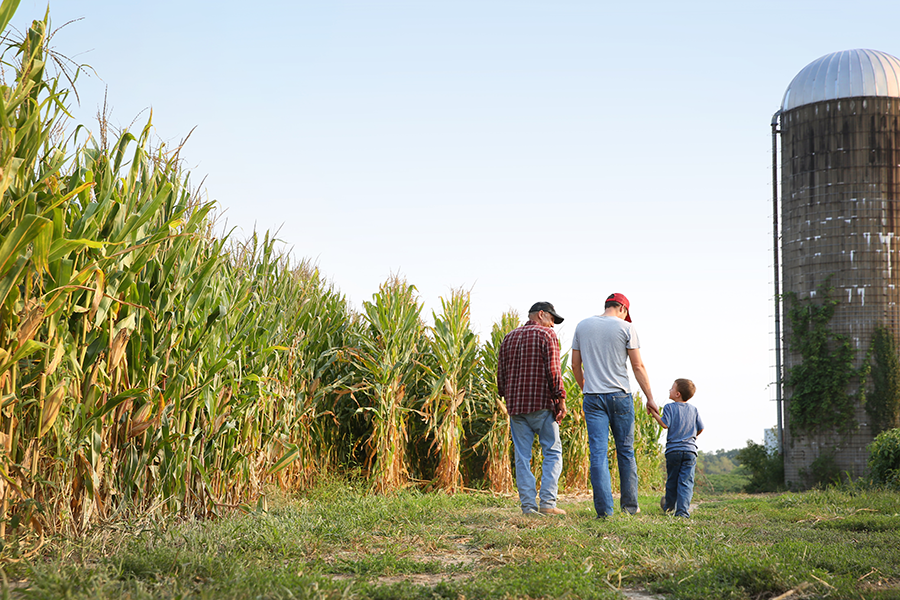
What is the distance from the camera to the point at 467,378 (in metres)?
9.33

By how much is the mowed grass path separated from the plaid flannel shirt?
4.31ft

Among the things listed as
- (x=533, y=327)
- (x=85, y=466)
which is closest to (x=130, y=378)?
(x=85, y=466)

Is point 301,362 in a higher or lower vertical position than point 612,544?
higher

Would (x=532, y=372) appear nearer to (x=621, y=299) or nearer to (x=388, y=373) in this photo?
(x=621, y=299)

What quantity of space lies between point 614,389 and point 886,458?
6.19 m

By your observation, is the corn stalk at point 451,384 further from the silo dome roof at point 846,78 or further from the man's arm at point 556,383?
the silo dome roof at point 846,78

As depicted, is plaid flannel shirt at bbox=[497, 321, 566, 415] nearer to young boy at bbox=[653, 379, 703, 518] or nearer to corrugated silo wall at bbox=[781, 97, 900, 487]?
young boy at bbox=[653, 379, 703, 518]

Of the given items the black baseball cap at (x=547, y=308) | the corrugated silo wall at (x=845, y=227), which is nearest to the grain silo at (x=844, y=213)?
the corrugated silo wall at (x=845, y=227)

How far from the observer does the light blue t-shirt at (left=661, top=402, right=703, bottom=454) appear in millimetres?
6429

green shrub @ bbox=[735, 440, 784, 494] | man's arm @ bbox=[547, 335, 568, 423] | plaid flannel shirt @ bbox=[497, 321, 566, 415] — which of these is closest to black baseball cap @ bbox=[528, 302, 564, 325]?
plaid flannel shirt @ bbox=[497, 321, 566, 415]

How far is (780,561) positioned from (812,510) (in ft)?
12.5

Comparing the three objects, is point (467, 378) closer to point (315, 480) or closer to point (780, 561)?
point (315, 480)

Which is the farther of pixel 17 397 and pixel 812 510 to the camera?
pixel 812 510

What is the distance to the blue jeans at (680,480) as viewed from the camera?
6324 millimetres
